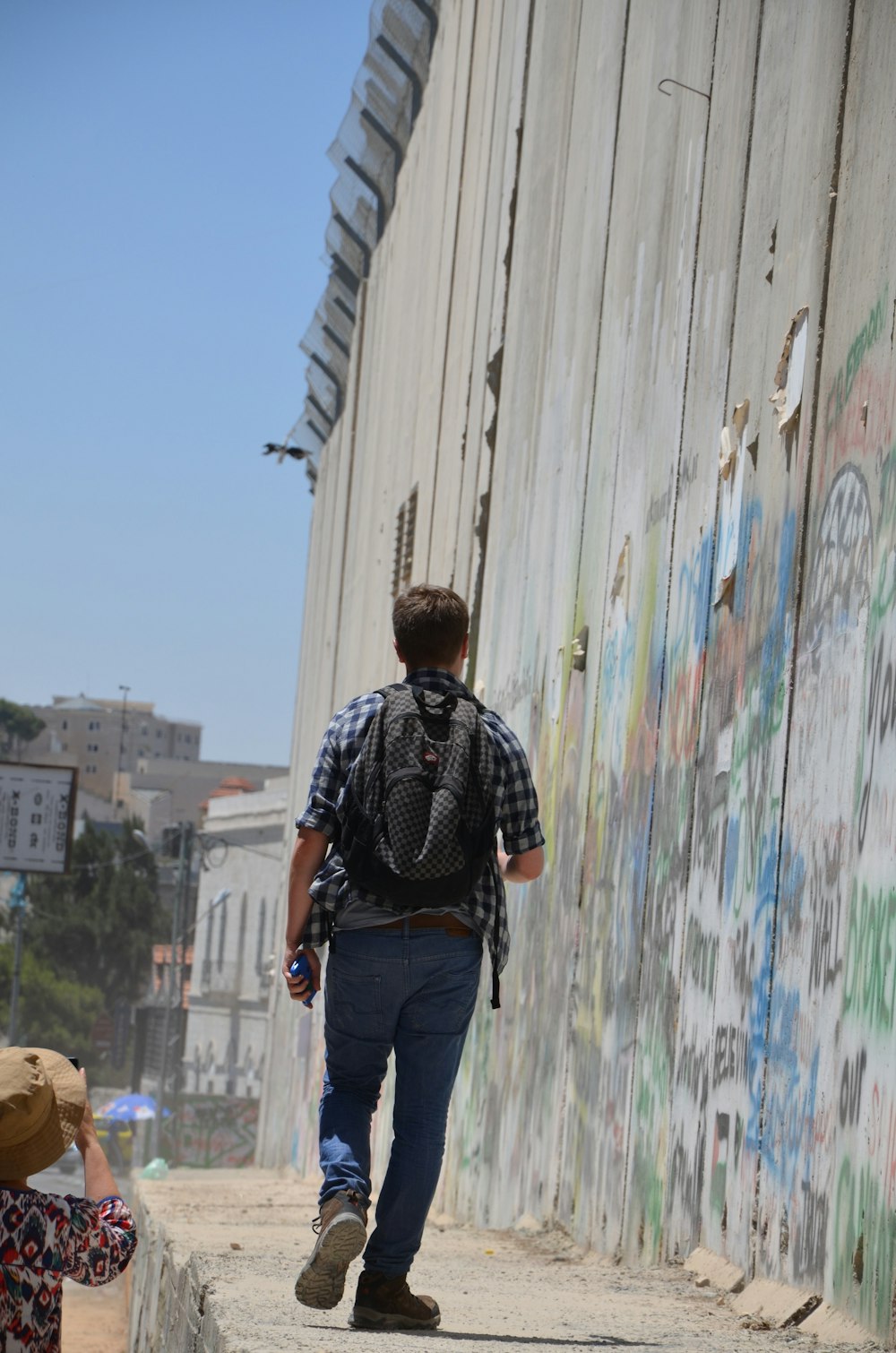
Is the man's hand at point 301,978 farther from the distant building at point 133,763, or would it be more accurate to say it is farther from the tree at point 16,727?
the tree at point 16,727

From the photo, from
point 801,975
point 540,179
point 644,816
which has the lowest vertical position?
point 801,975

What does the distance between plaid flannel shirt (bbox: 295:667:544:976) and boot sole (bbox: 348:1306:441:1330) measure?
2.36 feet

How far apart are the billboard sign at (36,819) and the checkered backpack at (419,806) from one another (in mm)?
30281

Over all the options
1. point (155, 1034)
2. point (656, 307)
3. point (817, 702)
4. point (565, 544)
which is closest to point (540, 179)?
point (565, 544)

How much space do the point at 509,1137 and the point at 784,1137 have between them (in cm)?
370

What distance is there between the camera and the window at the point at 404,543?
1400cm

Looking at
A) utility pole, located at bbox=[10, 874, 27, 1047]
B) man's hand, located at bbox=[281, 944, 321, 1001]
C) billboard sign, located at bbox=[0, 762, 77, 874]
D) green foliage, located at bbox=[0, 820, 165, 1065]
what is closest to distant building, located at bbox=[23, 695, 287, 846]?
green foliage, located at bbox=[0, 820, 165, 1065]

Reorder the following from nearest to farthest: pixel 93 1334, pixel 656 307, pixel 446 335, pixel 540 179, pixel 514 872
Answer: pixel 514 872, pixel 656 307, pixel 540 179, pixel 93 1334, pixel 446 335

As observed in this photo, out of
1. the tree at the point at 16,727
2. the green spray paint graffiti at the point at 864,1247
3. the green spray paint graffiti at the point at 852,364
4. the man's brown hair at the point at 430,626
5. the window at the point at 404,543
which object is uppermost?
the tree at the point at 16,727

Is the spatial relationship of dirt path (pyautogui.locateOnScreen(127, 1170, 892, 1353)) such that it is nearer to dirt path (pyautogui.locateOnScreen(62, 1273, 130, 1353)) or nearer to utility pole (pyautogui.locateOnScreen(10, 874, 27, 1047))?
dirt path (pyautogui.locateOnScreen(62, 1273, 130, 1353))

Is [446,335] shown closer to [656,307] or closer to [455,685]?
[656,307]

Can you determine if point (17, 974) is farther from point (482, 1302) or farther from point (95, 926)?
point (482, 1302)

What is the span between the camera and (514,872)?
378 centimetres

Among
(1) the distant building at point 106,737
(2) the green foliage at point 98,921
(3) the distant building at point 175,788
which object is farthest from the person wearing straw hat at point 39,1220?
(1) the distant building at point 106,737
